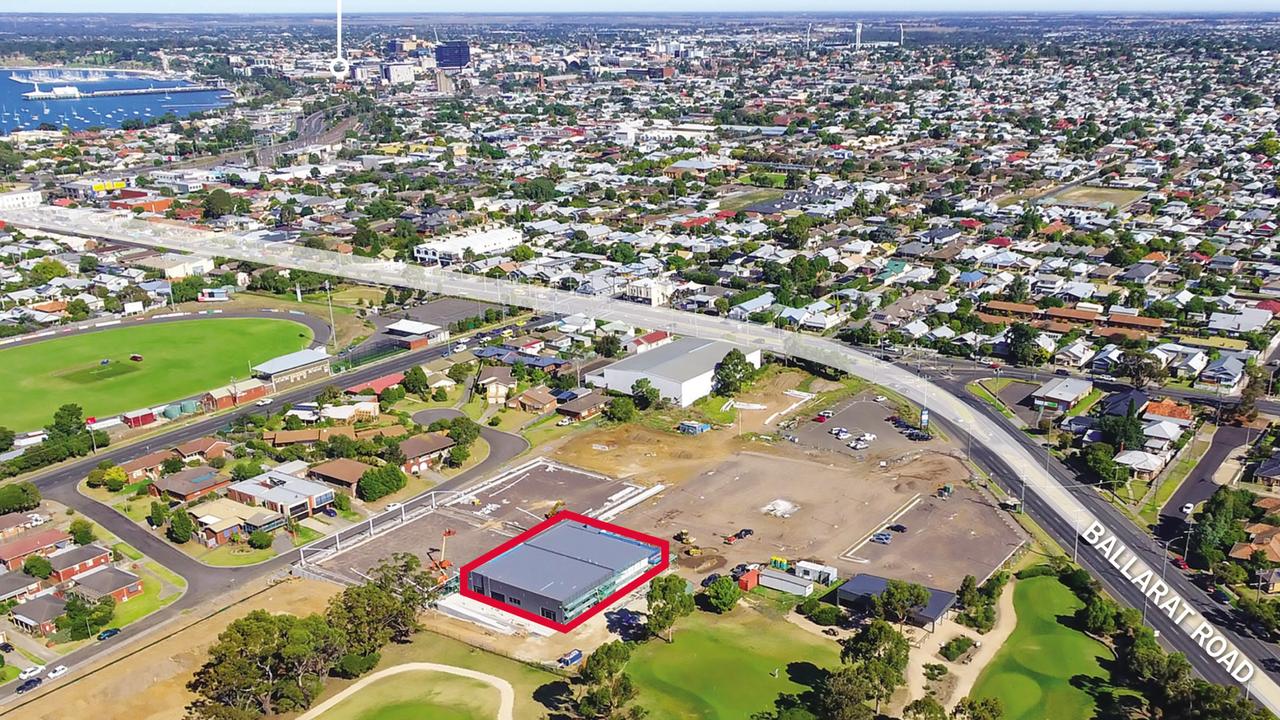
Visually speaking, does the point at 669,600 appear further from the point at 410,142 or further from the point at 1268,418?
the point at 410,142

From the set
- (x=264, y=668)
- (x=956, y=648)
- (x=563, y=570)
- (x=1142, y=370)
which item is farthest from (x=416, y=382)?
(x=1142, y=370)

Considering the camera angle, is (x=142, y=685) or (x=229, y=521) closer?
(x=142, y=685)

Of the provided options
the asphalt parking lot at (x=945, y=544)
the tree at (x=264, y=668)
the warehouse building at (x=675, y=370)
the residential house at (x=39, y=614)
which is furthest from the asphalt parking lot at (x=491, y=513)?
the asphalt parking lot at (x=945, y=544)

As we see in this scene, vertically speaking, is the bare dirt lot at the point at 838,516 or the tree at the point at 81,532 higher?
the bare dirt lot at the point at 838,516

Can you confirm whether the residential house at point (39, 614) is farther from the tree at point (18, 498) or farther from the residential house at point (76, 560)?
the tree at point (18, 498)

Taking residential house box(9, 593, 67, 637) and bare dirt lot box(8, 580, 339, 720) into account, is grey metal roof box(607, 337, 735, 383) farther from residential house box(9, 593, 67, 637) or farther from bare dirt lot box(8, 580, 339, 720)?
residential house box(9, 593, 67, 637)

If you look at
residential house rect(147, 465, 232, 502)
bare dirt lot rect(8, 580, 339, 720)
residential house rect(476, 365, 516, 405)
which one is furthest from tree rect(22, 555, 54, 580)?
residential house rect(476, 365, 516, 405)

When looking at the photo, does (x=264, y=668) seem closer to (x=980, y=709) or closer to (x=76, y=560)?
(x=76, y=560)
